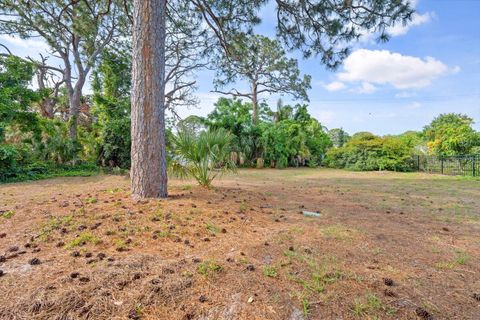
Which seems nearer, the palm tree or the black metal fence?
the palm tree

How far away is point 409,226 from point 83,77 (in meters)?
13.8

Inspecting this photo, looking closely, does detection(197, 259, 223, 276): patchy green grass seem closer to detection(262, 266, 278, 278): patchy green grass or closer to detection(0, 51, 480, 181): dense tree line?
detection(262, 266, 278, 278): patchy green grass

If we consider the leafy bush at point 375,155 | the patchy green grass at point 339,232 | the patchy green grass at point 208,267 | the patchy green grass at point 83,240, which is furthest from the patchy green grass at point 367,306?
the leafy bush at point 375,155

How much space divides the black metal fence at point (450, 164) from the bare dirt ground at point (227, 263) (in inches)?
343

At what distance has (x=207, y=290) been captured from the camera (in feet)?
5.22

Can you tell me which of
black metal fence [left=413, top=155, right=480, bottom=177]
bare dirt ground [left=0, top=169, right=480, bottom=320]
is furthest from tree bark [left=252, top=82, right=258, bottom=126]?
bare dirt ground [left=0, top=169, right=480, bottom=320]

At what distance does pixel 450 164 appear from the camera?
11.0 meters

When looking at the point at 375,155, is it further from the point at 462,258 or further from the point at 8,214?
the point at 8,214

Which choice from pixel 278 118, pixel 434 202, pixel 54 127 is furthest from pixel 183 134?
pixel 278 118

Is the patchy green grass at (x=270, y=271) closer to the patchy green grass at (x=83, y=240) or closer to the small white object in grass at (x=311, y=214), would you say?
the patchy green grass at (x=83, y=240)

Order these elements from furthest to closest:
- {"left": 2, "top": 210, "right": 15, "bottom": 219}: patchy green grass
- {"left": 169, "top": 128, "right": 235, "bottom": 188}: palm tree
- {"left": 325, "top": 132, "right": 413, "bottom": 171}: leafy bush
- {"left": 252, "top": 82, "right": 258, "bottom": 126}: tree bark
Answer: {"left": 252, "top": 82, "right": 258, "bottom": 126}: tree bark → {"left": 325, "top": 132, "right": 413, "bottom": 171}: leafy bush → {"left": 169, "top": 128, "right": 235, "bottom": 188}: palm tree → {"left": 2, "top": 210, "right": 15, "bottom": 219}: patchy green grass

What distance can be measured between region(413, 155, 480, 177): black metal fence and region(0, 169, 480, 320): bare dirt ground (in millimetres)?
8701

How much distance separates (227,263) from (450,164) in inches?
506

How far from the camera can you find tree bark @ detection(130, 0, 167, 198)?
3.54 meters
